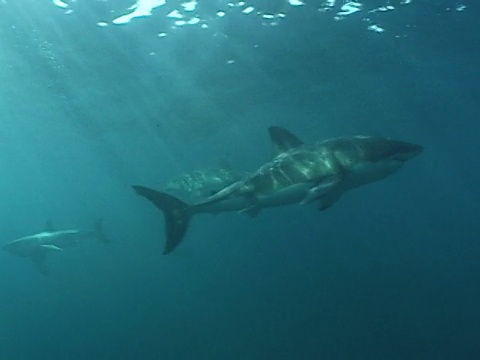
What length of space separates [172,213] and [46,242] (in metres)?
14.8

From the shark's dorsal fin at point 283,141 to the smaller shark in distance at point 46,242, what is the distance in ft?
50.4

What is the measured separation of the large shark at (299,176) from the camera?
33.5 feet

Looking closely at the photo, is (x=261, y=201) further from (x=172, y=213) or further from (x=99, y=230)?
(x=99, y=230)

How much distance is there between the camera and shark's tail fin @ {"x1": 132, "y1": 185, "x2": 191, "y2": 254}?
1096cm

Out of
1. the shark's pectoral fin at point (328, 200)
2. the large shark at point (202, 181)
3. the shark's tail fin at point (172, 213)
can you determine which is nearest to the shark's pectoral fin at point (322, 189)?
the shark's pectoral fin at point (328, 200)

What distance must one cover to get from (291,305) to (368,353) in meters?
5.83

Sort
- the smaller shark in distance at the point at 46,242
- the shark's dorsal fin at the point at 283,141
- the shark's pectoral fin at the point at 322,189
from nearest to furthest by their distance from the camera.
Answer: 1. the shark's pectoral fin at the point at 322,189
2. the shark's dorsal fin at the point at 283,141
3. the smaller shark in distance at the point at 46,242

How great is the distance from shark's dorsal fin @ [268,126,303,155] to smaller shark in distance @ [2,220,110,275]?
15.3 metres

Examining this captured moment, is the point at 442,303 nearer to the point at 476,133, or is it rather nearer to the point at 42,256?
the point at 42,256

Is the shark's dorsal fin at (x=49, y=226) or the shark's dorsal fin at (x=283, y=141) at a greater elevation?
the shark's dorsal fin at (x=283, y=141)

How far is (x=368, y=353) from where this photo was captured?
1709 cm

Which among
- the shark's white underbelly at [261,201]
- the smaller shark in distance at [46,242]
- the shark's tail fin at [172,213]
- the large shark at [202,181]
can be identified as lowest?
the smaller shark in distance at [46,242]

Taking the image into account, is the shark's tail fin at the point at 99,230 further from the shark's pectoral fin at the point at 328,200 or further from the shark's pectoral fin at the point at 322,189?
the shark's pectoral fin at the point at 322,189

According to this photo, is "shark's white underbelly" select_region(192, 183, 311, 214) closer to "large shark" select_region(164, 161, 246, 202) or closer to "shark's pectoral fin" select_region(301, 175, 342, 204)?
Result: "shark's pectoral fin" select_region(301, 175, 342, 204)
